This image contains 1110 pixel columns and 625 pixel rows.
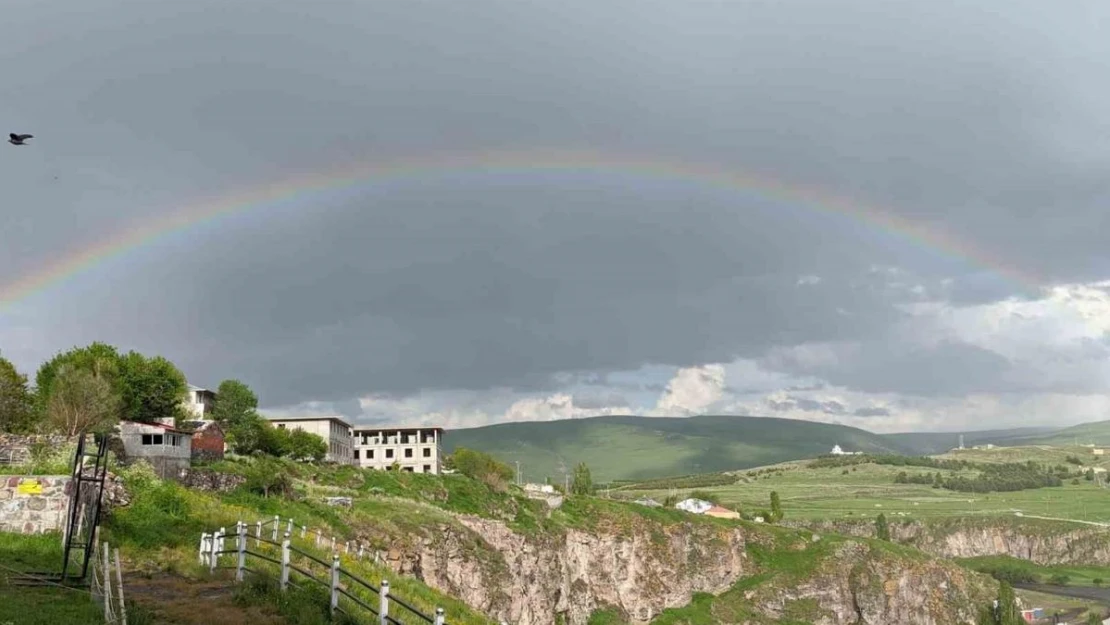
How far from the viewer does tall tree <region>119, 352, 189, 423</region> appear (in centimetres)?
8894

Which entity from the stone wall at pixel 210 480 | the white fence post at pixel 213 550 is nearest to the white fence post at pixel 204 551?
the white fence post at pixel 213 550

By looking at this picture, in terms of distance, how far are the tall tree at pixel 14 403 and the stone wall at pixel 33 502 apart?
113 ft

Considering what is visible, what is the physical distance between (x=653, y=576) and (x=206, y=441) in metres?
78.4

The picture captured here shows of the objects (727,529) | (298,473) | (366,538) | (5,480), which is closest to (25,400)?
(298,473)

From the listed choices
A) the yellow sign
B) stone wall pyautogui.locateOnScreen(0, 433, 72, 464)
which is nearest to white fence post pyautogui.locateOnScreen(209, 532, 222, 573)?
the yellow sign

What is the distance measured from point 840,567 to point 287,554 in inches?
5884

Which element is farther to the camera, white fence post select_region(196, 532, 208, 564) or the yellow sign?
white fence post select_region(196, 532, 208, 564)

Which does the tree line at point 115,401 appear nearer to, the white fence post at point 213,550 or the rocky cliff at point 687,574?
the white fence post at point 213,550

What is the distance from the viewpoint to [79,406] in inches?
2361

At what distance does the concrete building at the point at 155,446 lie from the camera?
2431 inches

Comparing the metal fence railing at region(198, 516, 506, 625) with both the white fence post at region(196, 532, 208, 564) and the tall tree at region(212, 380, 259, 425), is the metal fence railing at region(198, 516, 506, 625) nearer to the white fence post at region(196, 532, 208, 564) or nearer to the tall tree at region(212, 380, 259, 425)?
the white fence post at region(196, 532, 208, 564)

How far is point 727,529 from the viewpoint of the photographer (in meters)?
144

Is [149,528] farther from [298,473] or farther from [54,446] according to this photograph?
[298,473]

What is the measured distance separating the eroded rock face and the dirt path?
33.6 meters
